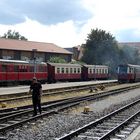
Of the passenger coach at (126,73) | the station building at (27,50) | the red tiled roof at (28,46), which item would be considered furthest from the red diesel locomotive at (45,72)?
the red tiled roof at (28,46)

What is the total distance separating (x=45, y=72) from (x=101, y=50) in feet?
139

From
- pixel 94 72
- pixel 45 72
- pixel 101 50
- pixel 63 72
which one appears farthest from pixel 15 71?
pixel 101 50

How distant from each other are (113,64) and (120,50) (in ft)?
16.2

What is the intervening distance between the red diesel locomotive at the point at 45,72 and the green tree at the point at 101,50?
1663 centimetres

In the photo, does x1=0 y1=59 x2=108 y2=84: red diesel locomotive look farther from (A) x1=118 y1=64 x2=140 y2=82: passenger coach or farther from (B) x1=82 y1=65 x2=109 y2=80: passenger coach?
(A) x1=118 y1=64 x2=140 y2=82: passenger coach

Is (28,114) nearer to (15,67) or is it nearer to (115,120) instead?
(115,120)

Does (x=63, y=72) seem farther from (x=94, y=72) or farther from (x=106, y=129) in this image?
(x=106, y=129)

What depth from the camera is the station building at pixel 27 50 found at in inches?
3189

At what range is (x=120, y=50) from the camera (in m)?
97.7

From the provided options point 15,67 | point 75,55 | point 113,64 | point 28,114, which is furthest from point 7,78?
point 75,55

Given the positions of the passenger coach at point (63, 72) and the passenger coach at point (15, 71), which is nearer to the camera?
the passenger coach at point (15, 71)

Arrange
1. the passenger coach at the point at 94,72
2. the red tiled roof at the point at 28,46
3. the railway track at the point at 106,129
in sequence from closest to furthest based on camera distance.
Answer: the railway track at the point at 106,129 < the passenger coach at the point at 94,72 < the red tiled roof at the point at 28,46

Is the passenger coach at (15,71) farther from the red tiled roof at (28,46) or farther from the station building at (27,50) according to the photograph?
the red tiled roof at (28,46)

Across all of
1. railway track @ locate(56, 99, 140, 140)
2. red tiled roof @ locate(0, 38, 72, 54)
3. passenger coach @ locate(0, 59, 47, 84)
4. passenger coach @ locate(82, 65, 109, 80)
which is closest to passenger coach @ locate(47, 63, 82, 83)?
passenger coach @ locate(82, 65, 109, 80)
